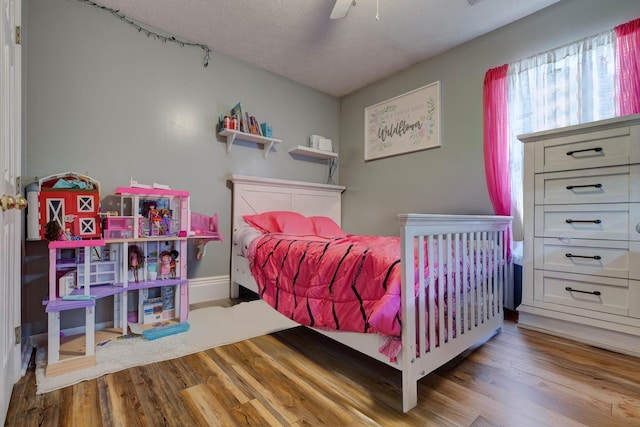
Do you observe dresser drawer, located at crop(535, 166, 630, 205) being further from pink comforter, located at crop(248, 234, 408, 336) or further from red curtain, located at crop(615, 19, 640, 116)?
pink comforter, located at crop(248, 234, 408, 336)

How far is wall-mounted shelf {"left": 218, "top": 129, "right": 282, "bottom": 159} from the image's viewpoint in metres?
2.68

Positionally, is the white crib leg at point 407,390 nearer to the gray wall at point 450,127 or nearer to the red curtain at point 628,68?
the gray wall at point 450,127

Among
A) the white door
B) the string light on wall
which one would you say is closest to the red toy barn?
the white door

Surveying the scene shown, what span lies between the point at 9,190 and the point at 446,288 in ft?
6.48

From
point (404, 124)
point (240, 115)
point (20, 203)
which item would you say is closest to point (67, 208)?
point (20, 203)

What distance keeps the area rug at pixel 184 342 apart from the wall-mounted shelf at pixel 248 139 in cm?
154

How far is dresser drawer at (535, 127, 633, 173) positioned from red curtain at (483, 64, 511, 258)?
14.2 inches

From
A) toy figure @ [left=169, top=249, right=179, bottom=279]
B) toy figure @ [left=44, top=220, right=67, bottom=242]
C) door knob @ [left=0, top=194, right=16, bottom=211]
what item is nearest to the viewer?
door knob @ [left=0, top=194, right=16, bottom=211]

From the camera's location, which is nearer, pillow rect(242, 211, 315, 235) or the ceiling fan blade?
the ceiling fan blade

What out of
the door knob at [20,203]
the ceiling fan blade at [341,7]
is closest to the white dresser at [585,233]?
the ceiling fan blade at [341,7]

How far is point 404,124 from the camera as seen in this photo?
3.05 metres

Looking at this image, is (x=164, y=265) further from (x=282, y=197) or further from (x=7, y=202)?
(x=282, y=197)

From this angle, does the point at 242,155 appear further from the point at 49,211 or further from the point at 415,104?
the point at 415,104

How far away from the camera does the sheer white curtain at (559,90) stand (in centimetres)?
190
